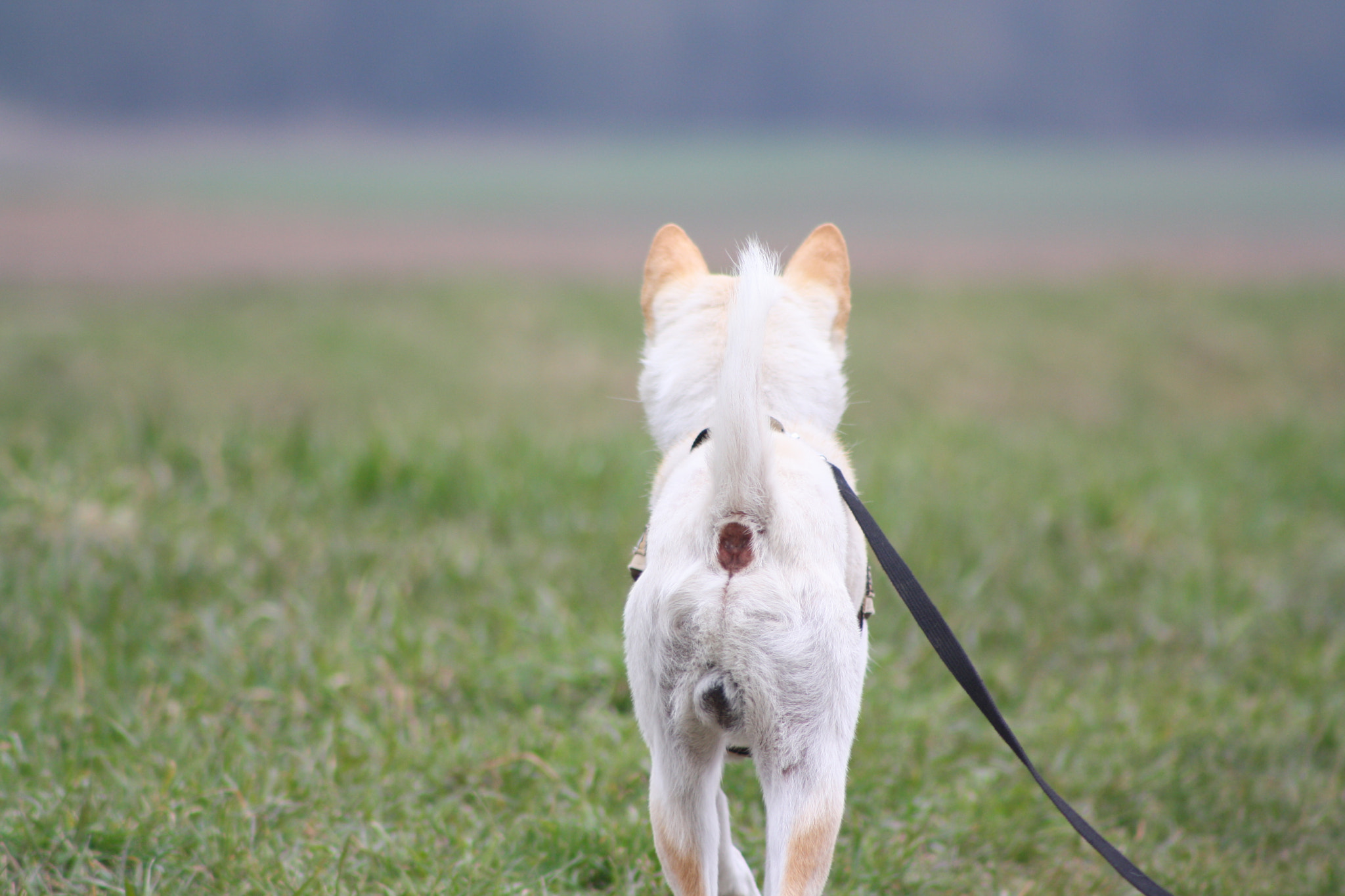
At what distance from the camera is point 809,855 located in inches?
73.5

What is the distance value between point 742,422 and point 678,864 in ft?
2.82

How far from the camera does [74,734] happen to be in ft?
→ 10.3

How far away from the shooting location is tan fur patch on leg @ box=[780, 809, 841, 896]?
1.86 m

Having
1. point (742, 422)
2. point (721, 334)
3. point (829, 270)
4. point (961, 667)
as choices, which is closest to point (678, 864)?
point (961, 667)

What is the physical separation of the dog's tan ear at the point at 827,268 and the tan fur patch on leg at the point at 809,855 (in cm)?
118

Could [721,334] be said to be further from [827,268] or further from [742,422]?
[742,422]

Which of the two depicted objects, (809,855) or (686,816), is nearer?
(809,855)

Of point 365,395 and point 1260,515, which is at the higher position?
point 1260,515

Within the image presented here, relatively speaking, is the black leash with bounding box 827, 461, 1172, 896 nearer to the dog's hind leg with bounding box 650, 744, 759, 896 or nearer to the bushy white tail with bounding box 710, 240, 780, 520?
the bushy white tail with bounding box 710, 240, 780, 520

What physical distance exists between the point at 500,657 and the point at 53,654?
1487mm

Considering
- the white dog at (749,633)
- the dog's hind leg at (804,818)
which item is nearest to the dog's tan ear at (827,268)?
the white dog at (749,633)

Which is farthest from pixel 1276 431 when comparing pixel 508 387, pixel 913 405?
pixel 508 387

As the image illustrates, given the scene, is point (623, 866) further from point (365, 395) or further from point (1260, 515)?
point (365, 395)

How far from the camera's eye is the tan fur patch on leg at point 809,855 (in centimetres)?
186
